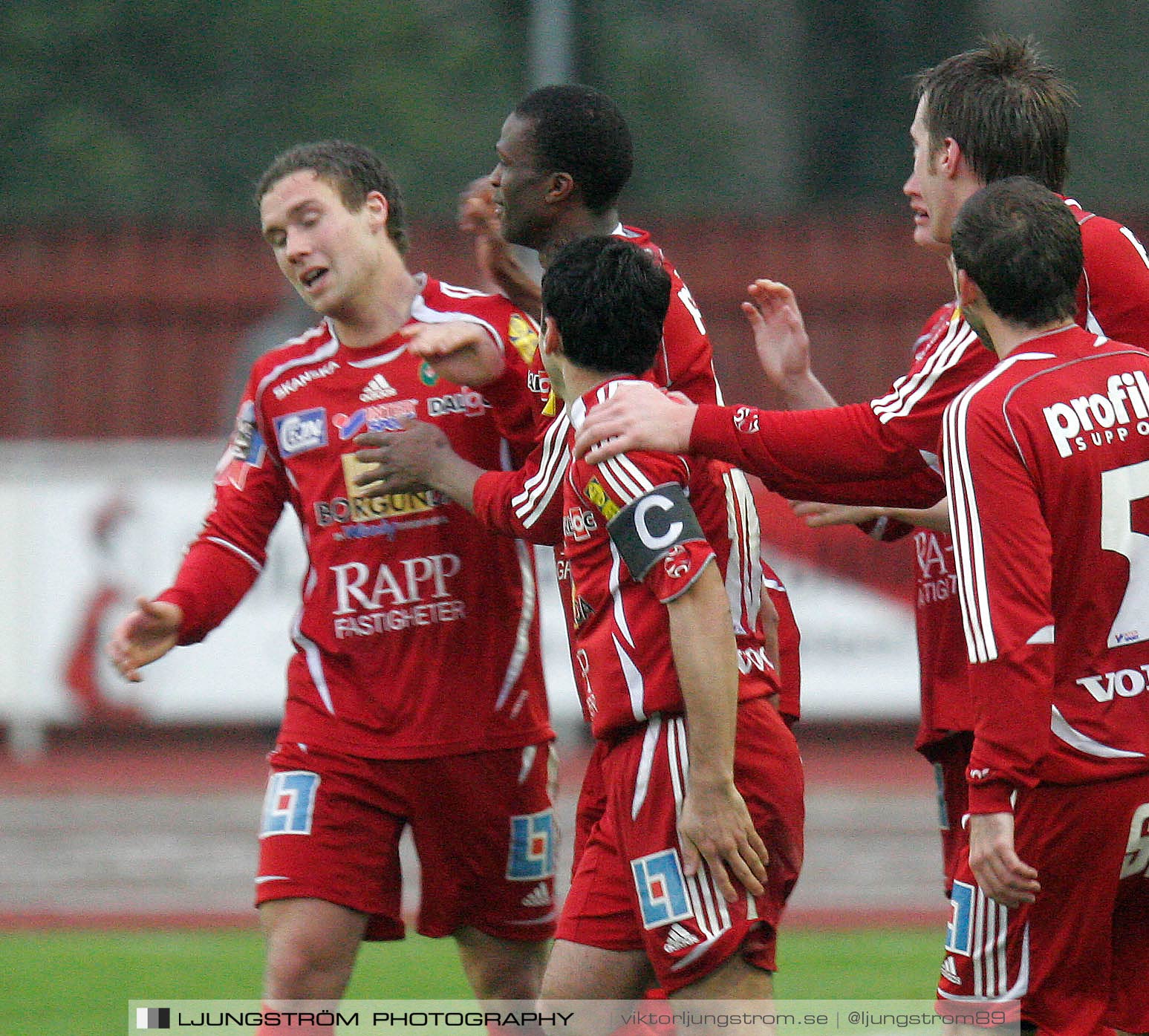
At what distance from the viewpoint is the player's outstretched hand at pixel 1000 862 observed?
336 centimetres

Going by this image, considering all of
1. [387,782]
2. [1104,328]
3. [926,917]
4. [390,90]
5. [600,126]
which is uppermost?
[390,90]

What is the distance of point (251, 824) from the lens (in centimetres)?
1066

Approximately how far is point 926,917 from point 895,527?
11.8 feet

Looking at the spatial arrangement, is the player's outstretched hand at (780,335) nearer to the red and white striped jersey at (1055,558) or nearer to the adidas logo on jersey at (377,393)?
the adidas logo on jersey at (377,393)

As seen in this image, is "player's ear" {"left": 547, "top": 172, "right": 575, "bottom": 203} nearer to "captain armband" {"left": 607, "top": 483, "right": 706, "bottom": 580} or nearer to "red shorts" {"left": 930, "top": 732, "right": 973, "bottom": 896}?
"captain armband" {"left": 607, "top": 483, "right": 706, "bottom": 580}

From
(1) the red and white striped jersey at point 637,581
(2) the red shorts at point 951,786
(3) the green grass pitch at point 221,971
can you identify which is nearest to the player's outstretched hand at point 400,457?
(1) the red and white striped jersey at point 637,581

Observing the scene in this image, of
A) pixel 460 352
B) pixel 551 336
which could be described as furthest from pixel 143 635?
pixel 551 336

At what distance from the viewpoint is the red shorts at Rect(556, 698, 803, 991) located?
3.56 m

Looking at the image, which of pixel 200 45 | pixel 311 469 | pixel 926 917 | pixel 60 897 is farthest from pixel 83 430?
pixel 311 469

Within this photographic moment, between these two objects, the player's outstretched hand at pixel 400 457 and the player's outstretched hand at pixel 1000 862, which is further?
the player's outstretched hand at pixel 400 457

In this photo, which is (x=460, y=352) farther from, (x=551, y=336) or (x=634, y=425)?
(x=634, y=425)

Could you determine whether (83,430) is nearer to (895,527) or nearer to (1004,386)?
(895,527)

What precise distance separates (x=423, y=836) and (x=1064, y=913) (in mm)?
1672

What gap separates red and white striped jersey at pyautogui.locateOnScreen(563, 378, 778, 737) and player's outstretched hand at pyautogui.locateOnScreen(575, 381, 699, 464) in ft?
0.13
